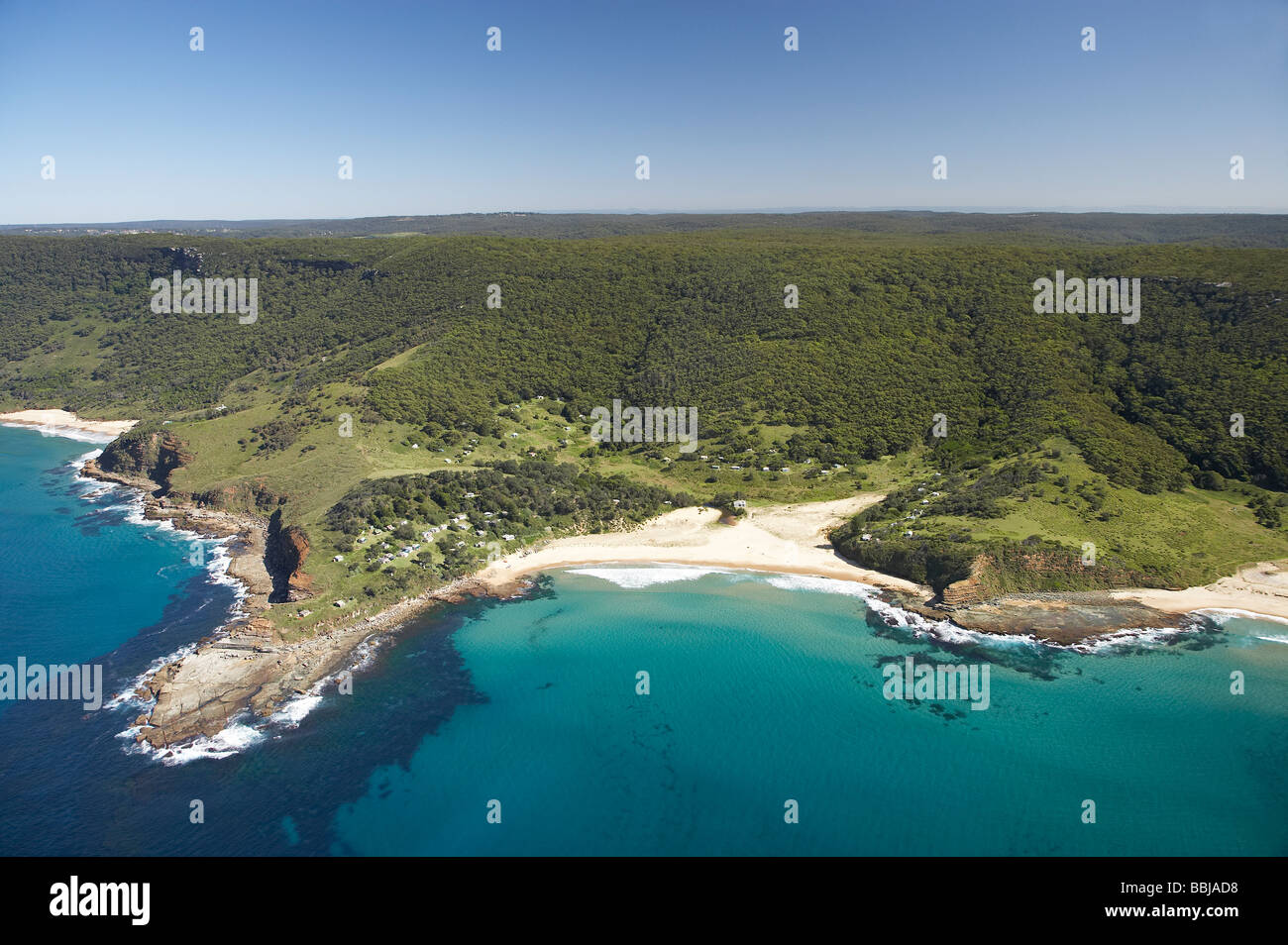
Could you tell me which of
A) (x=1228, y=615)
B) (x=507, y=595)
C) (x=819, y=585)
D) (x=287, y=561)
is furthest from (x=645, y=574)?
(x=1228, y=615)

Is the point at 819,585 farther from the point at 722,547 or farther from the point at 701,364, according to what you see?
the point at 701,364

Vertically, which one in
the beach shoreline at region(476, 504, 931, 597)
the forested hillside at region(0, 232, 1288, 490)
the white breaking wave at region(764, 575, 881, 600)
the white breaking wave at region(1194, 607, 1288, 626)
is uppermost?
the forested hillside at region(0, 232, 1288, 490)

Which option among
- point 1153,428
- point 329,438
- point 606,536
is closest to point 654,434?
point 606,536

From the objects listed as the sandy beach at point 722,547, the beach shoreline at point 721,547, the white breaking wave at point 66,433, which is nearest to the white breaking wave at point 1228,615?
the beach shoreline at point 721,547

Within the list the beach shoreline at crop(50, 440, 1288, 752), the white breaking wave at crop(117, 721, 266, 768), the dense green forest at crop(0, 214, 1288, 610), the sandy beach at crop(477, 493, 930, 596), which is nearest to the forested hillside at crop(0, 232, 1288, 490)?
the dense green forest at crop(0, 214, 1288, 610)

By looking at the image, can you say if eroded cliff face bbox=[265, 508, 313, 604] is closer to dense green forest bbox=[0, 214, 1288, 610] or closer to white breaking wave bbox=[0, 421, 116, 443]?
dense green forest bbox=[0, 214, 1288, 610]
